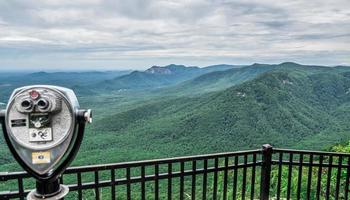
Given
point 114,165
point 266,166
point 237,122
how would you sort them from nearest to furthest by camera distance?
point 114,165, point 266,166, point 237,122

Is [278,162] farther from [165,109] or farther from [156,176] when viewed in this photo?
[165,109]

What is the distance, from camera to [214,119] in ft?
200

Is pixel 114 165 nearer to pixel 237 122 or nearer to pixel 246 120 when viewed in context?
pixel 237 122

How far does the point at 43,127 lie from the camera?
1.88 meters

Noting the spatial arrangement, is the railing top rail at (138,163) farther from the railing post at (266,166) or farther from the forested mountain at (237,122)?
the forested mountain at (237,122)

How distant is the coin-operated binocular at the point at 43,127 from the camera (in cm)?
187

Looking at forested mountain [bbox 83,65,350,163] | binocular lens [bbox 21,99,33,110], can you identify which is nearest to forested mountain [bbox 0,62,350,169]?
forested mountain [bbox 83,65,350,163]

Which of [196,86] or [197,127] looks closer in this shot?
[197,127]

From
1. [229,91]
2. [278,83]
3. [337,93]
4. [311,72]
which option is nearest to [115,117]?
[229,91]

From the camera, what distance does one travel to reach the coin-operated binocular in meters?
1.87

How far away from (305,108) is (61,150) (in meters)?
76.7

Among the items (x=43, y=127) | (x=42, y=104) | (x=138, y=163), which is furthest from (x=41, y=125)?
(x=138, y=163)

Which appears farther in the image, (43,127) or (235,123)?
(235,123)

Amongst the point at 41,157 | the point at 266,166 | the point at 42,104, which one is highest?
the point at 42,104
